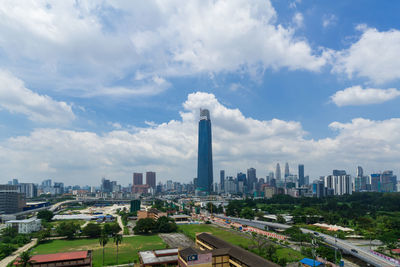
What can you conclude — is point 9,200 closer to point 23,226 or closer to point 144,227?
point 23,226

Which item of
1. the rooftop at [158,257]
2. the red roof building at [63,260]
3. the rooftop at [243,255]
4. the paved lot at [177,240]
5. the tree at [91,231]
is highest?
the rooftop at [243,255]

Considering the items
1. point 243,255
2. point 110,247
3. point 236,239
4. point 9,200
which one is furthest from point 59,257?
point 9,200

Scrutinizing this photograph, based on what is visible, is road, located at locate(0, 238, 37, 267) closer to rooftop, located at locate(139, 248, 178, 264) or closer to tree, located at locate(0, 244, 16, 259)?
tree, located at locate(0, 244, 16, 259)

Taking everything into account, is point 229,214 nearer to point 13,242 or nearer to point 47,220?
point 47,220

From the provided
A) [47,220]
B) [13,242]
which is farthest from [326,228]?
[47,220]

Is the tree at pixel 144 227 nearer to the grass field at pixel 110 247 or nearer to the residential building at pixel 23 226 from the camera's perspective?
the grass field at pixel 110 247

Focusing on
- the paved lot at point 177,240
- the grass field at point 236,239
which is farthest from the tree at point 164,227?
the grass field at point 236,239

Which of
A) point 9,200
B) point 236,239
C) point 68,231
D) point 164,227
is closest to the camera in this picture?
point 236,239

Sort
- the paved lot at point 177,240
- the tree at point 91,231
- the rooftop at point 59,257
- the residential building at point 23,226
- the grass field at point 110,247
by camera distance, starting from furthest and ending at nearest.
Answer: the residential building at point 23,226 → the tree at point 91,231 → the paved lot at point 177,240 → the grass field at point 110,247 → the rooftop at point 59,257
